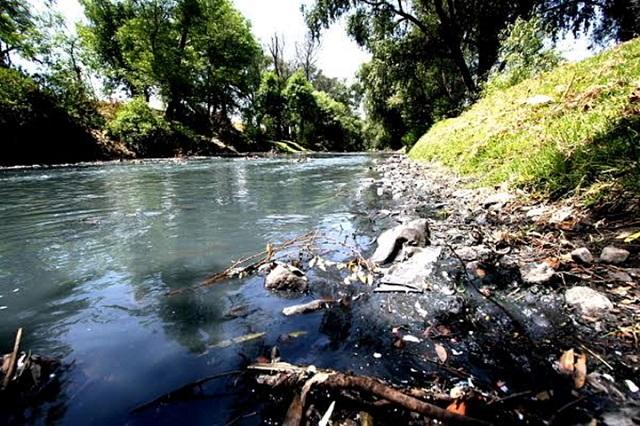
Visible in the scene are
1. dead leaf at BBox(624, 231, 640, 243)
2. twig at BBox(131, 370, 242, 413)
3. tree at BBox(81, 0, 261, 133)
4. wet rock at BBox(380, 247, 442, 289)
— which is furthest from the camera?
tree at BBox(81, 0, 261, 133)

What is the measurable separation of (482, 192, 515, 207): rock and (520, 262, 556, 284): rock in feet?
5.22

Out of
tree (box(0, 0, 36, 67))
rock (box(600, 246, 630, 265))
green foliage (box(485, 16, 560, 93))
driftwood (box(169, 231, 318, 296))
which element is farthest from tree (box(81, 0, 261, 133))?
rock (box(600, 246, 630, 265))

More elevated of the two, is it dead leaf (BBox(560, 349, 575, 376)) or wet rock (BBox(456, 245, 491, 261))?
wet rock (BBox(456, 245, 491, 261))

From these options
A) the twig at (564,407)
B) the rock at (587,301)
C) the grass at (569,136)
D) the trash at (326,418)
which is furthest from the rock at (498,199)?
the trash at (326,418)

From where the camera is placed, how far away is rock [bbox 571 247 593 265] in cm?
200

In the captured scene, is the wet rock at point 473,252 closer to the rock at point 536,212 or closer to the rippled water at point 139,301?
the rock at point 536,212

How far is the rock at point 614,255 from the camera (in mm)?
1932

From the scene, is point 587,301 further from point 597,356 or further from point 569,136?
point 569,136

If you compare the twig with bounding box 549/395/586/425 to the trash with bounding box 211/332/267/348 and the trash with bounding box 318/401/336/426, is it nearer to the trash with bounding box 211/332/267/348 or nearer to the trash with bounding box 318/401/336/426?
the trash with bounding box 318/401/336/426

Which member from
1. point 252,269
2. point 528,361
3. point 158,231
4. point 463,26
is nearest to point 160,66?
point 463,26

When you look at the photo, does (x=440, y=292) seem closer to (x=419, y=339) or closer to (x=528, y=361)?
(x=419, y=339)

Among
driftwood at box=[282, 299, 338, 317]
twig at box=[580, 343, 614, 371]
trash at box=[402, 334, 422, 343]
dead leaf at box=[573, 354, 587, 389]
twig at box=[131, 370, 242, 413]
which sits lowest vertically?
twig at box=[131, 370, 242, 413]

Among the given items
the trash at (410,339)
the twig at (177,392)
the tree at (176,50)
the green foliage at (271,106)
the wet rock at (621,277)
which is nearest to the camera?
the twig at (177,392)

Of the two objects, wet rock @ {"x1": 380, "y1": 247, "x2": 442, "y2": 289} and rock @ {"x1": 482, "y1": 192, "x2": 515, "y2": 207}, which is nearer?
wet rock @ {"x1": 380, "y1": 247, "x2": 442, "y2": 289}
